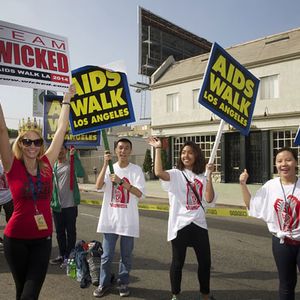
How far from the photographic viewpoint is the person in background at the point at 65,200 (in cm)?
584

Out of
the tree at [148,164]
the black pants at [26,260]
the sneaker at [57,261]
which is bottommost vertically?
the sneaker at [57,261]

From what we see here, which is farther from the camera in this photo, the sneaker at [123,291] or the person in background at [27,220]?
the sneaker at [123,291]

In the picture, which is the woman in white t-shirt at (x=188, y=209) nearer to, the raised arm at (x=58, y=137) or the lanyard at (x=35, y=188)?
the raised arm at (x=58, y=137)

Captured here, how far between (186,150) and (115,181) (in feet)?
3.02

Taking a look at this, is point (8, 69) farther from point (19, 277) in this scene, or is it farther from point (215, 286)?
point (215, 286)

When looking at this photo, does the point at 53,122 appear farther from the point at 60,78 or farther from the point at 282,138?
the point at 282,138

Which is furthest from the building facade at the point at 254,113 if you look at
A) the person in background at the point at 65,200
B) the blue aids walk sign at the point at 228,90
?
the person in background at the point at 65,200

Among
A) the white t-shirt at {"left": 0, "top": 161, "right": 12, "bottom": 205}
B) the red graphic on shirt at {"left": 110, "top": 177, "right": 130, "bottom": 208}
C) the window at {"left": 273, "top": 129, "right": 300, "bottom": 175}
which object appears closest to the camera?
the red graphic on shirt at {"left": 110, "top": 177, "right": 130, "bottom": 208}

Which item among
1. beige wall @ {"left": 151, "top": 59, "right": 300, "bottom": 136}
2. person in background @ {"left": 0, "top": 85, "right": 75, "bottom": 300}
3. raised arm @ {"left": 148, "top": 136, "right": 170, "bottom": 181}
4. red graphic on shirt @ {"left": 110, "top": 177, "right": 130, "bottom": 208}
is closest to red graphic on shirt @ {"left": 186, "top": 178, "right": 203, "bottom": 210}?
raised arm @ {"left": 148, "top": 136, "right": 170, "bottom": 181}

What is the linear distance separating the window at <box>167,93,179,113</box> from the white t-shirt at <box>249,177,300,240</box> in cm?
2379

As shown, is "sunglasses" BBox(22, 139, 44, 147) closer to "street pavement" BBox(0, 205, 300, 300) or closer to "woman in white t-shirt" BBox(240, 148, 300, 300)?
"woman in white t-shirt" BBox(240, 148, 300, 300)

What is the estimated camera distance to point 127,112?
5.14m

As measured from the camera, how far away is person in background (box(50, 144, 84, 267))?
5844 millimetres

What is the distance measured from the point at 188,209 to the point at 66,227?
2.52m
